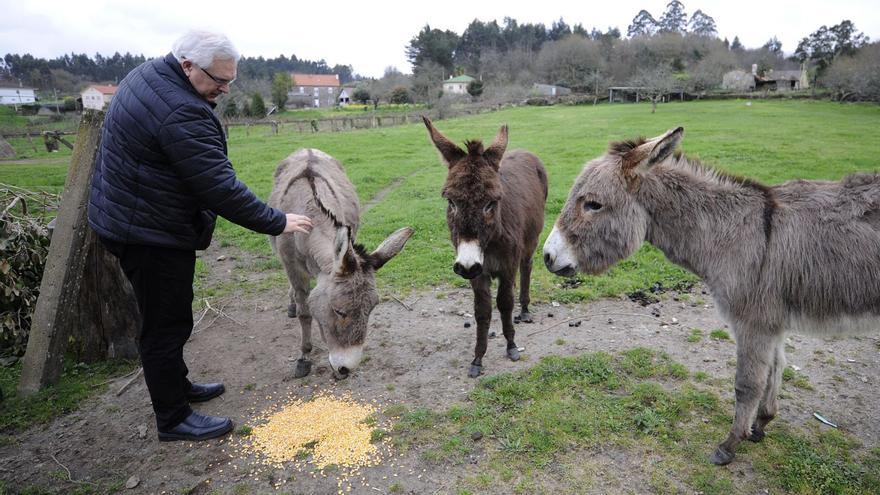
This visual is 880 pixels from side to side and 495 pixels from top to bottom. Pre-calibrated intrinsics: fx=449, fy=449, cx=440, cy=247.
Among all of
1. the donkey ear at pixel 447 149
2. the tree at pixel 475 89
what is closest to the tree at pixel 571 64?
the tree at pixel 475 89

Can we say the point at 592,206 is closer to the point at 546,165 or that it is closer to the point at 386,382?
the point at 386,382

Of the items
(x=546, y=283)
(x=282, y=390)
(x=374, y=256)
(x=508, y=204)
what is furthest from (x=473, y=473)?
(x=546, y=283)

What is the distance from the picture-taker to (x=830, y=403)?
382 centimetres

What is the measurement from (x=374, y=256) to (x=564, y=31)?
125 m

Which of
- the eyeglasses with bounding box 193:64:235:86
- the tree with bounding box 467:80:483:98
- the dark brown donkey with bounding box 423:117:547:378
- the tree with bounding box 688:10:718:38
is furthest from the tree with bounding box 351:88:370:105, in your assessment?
the tree with bounding box 688:10:718:38

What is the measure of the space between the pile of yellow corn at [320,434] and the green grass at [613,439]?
1.03 feet

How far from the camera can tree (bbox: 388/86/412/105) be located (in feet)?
184

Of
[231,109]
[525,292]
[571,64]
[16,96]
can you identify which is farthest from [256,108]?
[571,64]

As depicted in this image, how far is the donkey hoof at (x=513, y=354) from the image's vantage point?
4.63 m

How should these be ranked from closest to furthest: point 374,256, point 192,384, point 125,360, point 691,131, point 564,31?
point 374,256 → point 192,384 → point 125,360 → point 691,131 → point 564,31

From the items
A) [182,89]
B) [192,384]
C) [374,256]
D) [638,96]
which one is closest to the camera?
[182,89]

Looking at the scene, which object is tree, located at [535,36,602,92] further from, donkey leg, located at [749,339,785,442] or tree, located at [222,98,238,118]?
donkey leg, located at [749,339,785,442]

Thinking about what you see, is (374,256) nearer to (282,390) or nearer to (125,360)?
(282,390)

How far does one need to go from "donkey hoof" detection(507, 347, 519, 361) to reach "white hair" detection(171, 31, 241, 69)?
11.8ft
